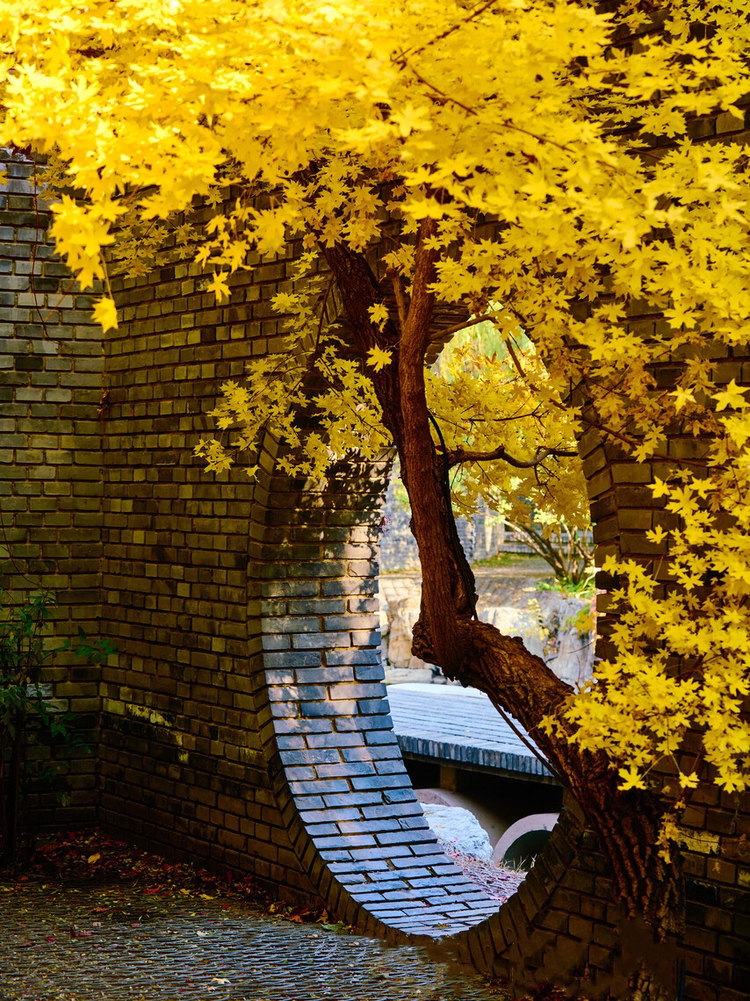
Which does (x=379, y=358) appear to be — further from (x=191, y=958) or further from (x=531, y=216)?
(x=191, y=958)

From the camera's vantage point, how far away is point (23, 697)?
6207mm

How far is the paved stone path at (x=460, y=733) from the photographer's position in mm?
9297

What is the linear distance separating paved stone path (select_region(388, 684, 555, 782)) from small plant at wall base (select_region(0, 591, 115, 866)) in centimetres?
313

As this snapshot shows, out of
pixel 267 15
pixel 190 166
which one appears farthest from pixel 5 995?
pixel 267 15

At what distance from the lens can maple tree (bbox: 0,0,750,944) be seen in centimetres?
285

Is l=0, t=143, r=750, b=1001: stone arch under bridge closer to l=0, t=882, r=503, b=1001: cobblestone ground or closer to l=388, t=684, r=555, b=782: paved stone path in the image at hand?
l=0, t=882, r=503, b=1001: cobblestone ground

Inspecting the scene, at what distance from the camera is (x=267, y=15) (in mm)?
2850

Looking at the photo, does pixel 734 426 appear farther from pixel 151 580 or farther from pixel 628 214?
pixel 151 580

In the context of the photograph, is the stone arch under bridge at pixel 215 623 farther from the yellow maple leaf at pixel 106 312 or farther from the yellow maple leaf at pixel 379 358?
the yellow maple leaf at pixel 106 312

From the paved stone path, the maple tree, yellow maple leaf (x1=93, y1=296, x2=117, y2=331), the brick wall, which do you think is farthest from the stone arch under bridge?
the paved stone path

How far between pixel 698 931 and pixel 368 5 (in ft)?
8.93

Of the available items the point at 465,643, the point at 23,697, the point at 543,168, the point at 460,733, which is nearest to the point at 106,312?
the point at 543,168

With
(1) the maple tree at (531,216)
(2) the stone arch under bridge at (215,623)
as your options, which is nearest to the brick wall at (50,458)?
(2) the stone arch under bridge at (215,623)

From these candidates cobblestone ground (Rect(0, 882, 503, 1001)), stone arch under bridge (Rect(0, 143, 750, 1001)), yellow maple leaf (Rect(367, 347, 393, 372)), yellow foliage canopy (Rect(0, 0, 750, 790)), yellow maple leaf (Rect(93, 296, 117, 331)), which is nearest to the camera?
yellow maple leaf (Rect(93, 296, 117, 331))
